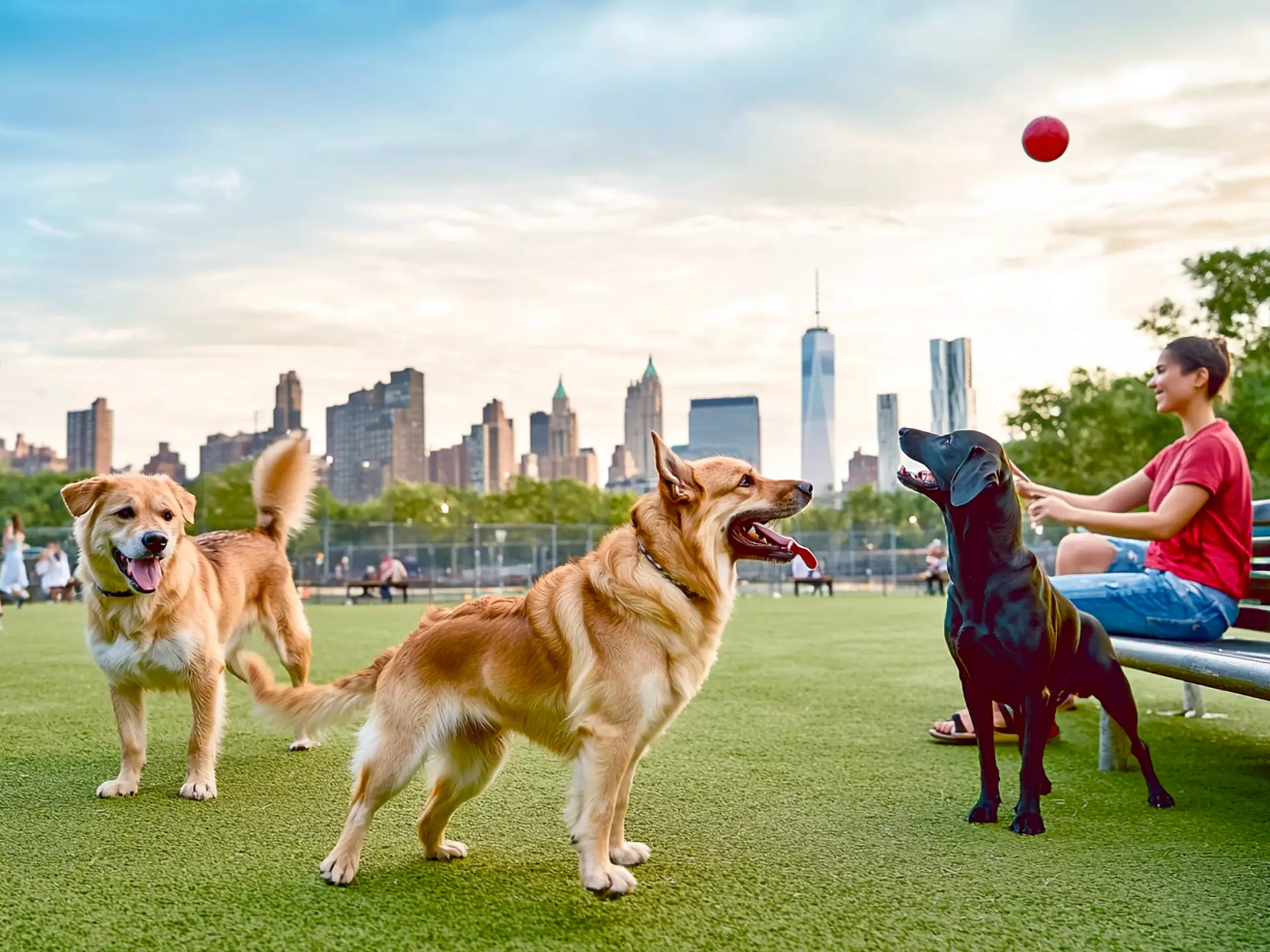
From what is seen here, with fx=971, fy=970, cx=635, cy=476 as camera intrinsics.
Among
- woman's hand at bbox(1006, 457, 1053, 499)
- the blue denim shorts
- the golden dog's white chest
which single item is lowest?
the golden dog's white chest

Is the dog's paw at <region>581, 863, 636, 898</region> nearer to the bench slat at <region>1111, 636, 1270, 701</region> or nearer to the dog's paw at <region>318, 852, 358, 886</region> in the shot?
the dog's paw at <region>318, 852, 358, 886</region>

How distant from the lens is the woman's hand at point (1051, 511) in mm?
4129

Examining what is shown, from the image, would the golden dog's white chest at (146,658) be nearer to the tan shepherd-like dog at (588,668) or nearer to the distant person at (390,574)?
the tan shepherd-like dog at (588,668)

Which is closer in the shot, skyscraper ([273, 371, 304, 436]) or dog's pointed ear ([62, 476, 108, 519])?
dog's pointed ear ([62, 476, 108, 519])

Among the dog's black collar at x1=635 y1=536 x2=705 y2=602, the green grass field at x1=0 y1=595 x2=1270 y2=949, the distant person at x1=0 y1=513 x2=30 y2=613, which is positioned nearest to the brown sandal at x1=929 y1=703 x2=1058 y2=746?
the green grass field at x1=0 y1=595 x2=1270 y2=949

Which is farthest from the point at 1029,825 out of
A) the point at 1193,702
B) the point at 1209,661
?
the point at 1193,702

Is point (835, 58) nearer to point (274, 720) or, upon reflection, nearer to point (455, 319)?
point (274, 720)

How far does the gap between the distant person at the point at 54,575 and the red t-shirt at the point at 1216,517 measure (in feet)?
87.8

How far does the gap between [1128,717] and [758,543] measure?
1.95 m

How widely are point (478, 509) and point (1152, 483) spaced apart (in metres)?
69.9

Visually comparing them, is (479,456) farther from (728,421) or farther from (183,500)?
(183,500)

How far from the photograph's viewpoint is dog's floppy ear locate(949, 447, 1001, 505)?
3576mm

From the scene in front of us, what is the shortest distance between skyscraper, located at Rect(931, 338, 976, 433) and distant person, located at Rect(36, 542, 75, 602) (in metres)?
23.4

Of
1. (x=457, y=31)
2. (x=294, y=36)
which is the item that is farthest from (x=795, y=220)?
(x=294, y=36)
